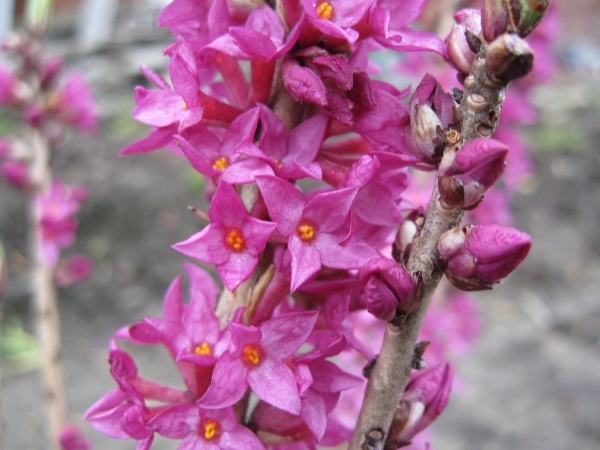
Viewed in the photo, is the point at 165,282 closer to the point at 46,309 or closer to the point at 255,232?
the point at 46,309

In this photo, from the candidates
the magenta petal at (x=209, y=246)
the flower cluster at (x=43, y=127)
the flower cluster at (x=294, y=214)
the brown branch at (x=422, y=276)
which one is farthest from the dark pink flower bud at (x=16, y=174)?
the brown branch at (x=422, y=276)

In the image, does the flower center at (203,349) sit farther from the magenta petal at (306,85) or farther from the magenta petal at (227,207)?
the magenta petal at (306,85)

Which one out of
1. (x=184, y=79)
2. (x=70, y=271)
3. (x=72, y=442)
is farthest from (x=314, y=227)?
(x=70, y=271)

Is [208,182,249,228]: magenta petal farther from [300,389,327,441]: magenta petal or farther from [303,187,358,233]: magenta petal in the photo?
[300,389,327,441]: magenta petal

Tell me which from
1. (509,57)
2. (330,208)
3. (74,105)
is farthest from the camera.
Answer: (74,105)

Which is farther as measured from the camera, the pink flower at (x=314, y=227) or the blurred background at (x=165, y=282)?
the blurred background at (x=165, y=282)

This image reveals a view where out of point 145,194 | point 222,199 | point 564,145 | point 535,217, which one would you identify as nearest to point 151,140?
point 222,199
